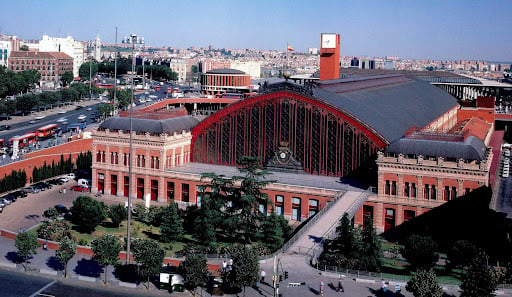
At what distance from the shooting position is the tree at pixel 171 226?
61.9 metres

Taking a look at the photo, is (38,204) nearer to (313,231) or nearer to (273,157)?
(273,157)

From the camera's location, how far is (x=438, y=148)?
6819cm

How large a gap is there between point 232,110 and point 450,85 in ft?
324

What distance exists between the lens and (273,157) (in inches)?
3187

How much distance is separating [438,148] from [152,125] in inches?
1388

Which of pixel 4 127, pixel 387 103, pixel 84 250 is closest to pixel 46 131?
pixel 4 127

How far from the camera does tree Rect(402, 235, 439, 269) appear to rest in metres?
50.3

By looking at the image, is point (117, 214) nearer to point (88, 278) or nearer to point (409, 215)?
point (88, 278)

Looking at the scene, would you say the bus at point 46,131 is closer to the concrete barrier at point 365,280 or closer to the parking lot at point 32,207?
the parking lot at point 32,207

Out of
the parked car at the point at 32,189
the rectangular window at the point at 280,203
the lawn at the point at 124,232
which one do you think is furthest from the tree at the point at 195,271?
the parked car at the point at 32,189

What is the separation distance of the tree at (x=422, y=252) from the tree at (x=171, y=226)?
73.0 ft

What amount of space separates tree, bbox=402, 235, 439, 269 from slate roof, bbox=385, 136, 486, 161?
18732 mm

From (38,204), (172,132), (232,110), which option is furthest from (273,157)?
(38,204)

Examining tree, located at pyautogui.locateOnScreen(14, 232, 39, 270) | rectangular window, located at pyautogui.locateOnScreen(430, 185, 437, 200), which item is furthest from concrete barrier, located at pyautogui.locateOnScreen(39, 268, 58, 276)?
rectangular window, located at pyautogui.locateOnScreen(430, 185, 437, 200)
